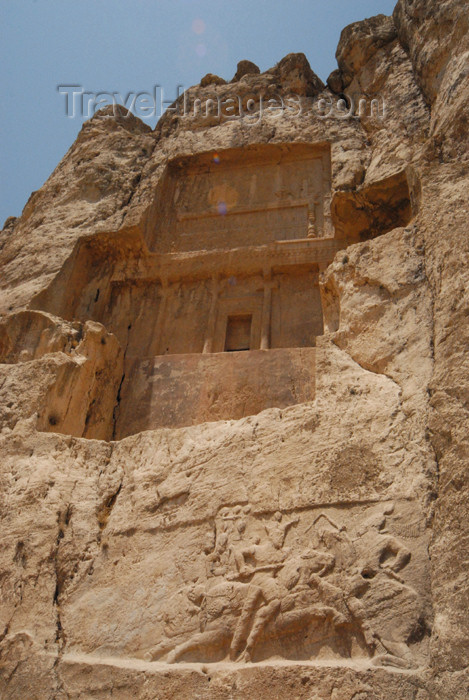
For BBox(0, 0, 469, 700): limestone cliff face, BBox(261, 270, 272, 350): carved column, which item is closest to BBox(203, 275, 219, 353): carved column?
BBox(0, 0, 469, 700): limestone cliff face

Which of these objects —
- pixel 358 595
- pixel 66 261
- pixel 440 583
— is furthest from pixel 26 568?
pixel 66 261

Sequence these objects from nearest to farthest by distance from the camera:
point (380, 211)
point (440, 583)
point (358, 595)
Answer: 1. point (440, 583)
2. point (358, 595)
3. point (380, 211)

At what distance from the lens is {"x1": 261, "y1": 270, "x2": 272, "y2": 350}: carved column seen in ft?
27.5

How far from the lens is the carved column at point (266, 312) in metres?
8.39

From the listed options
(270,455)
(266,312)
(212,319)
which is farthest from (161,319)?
(270,455)

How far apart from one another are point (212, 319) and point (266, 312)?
2.49 ft

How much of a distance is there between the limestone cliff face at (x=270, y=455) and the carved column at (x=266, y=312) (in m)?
0.04

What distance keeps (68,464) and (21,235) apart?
5659 millimetres

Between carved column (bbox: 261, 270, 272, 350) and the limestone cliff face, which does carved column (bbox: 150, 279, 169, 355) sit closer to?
the limestone cliff face

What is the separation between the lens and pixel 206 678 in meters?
4.52

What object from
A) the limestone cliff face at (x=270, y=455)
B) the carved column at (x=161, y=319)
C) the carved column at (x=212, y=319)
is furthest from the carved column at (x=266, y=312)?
the carved column at (x=161, y=319)

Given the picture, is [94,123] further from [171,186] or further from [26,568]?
[26,568]

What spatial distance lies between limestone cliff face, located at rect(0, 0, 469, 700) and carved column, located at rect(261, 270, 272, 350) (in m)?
0.04

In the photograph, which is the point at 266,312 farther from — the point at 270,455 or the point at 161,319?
the point at 270,455
